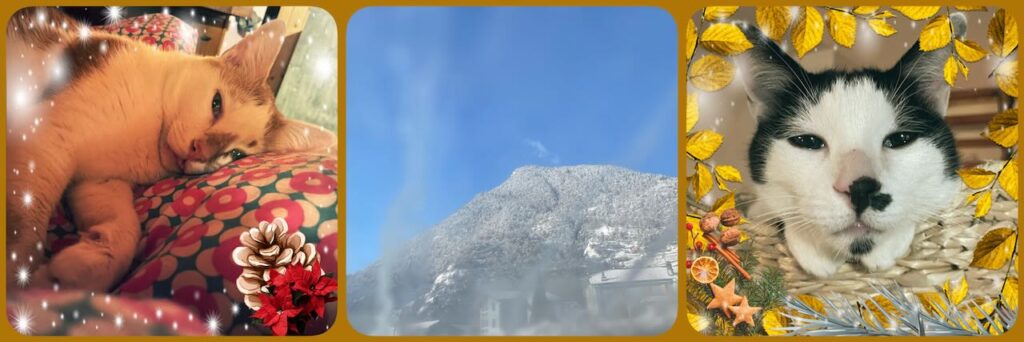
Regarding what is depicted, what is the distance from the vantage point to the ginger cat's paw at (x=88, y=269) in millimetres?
2020

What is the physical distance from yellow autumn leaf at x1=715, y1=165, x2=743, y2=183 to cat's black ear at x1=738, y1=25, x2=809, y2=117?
0.19 m

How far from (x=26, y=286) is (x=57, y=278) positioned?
0.10 metres

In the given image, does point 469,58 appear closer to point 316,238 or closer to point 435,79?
point 435,79

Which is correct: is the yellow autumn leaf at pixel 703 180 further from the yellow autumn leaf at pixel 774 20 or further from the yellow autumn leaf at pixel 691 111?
the yellow autumn leaf at pixel 774 20

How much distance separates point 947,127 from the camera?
2.09 meters

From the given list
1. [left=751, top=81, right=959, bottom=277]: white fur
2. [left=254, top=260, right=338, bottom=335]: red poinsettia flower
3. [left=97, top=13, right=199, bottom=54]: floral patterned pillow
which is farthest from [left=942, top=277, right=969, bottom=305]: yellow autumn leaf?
[left=97, top=13, right=199, bottom=54]: floral patterned pillow

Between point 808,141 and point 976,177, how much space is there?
474mm

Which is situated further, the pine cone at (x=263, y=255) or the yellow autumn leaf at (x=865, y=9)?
the yellow autumn leaf at (x=865, y=9)

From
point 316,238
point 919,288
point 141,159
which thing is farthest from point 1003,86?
point 141,159

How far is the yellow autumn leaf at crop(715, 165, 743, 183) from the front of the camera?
2.12 m

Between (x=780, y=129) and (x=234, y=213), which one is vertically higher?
(x=780, y=129)

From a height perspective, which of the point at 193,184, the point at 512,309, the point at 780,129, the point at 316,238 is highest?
the point at 780,129

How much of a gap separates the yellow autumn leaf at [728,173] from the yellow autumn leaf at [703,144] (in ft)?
0.15

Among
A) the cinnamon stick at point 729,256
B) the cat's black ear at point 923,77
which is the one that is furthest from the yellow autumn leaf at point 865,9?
the cinnamon stick at point 729,256
